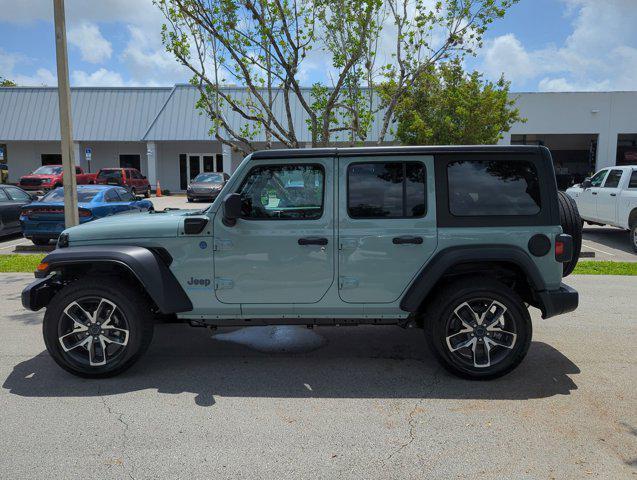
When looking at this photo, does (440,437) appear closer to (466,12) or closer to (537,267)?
(537,267)

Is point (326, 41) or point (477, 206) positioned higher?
point (326, 41)

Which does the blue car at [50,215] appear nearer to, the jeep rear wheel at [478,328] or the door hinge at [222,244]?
the door hinge at [222,244]

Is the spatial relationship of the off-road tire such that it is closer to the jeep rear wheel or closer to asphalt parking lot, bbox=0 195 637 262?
Answer: the jeep rear wheel

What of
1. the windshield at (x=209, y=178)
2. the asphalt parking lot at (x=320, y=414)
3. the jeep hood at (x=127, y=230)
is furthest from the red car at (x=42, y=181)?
the jeep hood at (x=127, y=230)

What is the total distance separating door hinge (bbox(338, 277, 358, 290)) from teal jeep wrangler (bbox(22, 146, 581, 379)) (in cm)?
1

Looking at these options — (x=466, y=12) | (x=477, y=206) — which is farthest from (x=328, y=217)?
(x=466, y=12)

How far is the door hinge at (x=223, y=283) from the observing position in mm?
4500

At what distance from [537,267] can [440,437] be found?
1750mm

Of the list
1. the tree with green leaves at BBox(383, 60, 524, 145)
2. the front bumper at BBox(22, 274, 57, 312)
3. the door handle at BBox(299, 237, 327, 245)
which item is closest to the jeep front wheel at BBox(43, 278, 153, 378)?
the front bumper at BBox(22, 274, 57, 312)

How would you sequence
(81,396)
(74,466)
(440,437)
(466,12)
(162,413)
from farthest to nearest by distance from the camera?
(466,12)
(81,396)
(162,413)
(440,437)
(74,466)

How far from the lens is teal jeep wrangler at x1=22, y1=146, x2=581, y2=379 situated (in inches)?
175

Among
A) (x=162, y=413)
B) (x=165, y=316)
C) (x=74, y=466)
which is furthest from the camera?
(x=165, y=316)

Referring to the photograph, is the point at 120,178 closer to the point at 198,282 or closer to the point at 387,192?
the point at 198,282

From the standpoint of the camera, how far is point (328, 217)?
449 centimetres
